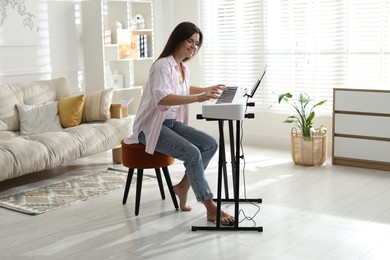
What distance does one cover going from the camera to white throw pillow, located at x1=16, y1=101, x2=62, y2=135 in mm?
4812

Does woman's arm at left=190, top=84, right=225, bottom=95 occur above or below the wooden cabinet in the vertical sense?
above

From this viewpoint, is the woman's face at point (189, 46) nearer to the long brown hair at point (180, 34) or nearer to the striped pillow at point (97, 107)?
the long brown hair at point (180, 34)

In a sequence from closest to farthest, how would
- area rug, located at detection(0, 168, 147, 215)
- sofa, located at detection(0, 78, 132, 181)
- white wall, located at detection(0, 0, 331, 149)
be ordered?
area rug, located at detection(0, 168, 147, 215)
sofa, located at detection(0, 78, 132, 181)
white wall, located at detection(0, 0, 331, 149)

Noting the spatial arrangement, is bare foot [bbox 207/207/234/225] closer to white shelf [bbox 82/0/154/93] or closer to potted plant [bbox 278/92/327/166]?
potted plant [bbox 278/92/327/166]

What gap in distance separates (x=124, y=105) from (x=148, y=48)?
0.97m

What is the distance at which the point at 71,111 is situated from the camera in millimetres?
4977

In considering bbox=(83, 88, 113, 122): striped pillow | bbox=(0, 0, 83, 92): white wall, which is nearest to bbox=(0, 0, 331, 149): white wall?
bbox=(0, 0, 83, 92): white wall

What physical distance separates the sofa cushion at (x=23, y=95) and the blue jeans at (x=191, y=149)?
5.65 ft

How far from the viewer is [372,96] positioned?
15.4 feet

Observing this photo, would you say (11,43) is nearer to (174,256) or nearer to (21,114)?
(21,114)

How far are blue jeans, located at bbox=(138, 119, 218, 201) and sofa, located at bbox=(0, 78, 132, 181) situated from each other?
3.38ft

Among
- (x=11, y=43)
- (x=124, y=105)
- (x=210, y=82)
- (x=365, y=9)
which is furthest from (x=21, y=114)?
(x=365, y=9)

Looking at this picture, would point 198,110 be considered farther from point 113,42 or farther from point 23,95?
point 23,95

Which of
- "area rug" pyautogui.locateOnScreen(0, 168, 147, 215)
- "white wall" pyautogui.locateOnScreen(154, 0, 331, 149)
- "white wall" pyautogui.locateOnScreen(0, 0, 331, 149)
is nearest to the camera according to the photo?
"area rug" pyautogui.locateOnScreen(0, 168, 147, 215)
